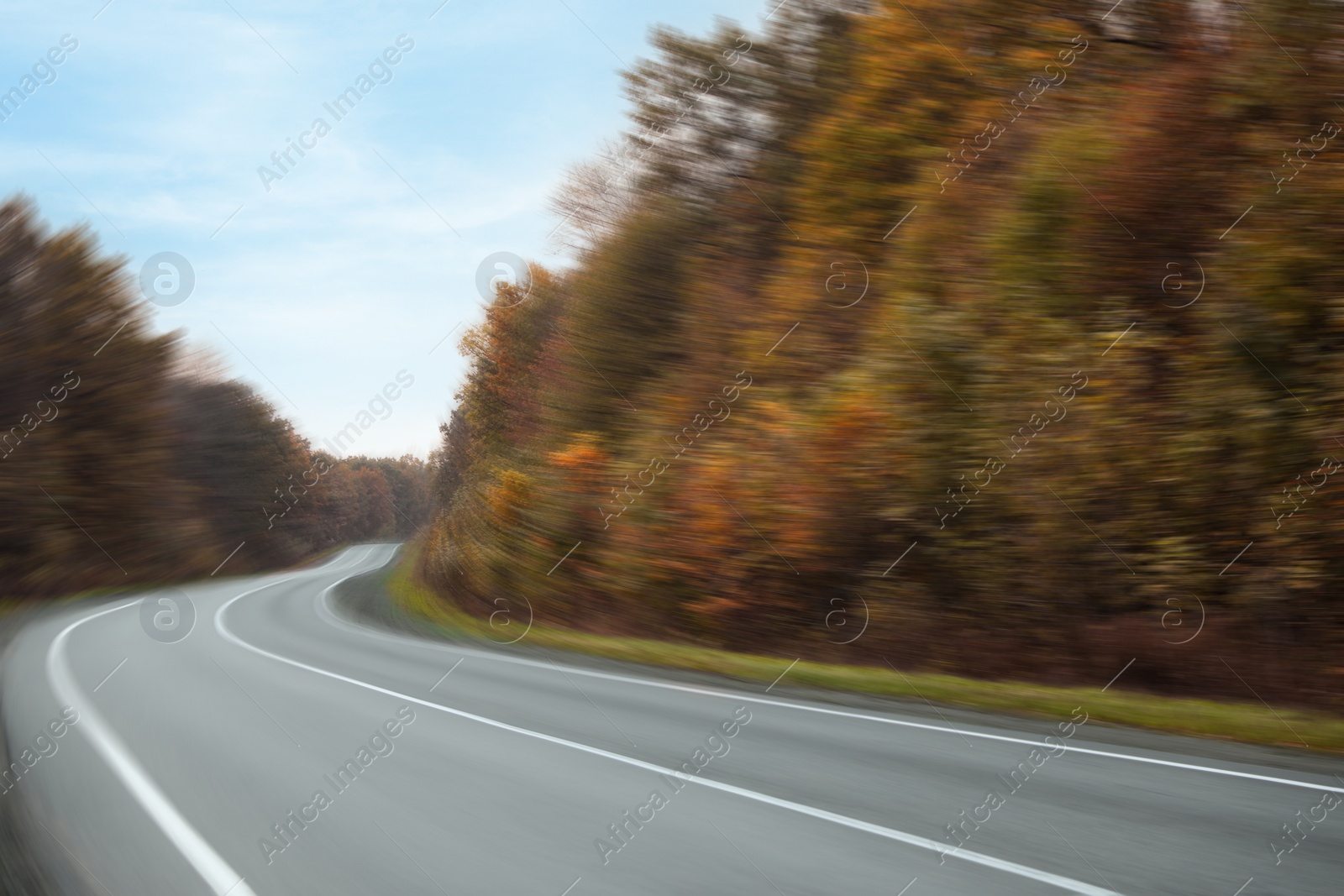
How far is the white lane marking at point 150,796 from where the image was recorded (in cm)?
489

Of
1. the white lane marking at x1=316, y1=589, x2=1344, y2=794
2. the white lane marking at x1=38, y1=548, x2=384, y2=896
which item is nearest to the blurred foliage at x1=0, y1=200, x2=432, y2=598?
the white lane marking at x1=316, y1=589, x2=1344, y2=794

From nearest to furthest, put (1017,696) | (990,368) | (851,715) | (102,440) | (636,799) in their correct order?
(636,799)
(851,715)
(1017,696)
(990,368)
(102,440)

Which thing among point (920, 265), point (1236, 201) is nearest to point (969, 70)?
point (920, 265)

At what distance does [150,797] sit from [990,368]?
1095 centimetres

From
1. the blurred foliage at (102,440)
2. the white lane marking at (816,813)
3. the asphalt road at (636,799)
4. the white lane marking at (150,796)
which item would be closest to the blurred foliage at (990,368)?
the asphalt road at (636,799)

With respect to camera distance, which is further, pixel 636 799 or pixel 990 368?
pixel 990 368

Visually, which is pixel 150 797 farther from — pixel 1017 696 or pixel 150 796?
pixel 1017 696

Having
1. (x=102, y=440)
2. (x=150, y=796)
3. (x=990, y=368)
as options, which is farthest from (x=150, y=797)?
(x=102, y=440)

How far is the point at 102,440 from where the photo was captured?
36.2m

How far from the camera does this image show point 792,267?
18797mm

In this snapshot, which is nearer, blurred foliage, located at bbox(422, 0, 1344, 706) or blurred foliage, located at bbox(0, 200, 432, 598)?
blurred foliage, located at bbox(422, 0, 1344, 706)

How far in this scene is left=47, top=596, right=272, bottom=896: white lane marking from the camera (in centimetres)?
490

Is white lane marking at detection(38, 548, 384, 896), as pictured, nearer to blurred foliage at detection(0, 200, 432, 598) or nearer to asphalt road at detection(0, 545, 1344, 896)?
asphalt road at detection(0, 545, 1344, 896)

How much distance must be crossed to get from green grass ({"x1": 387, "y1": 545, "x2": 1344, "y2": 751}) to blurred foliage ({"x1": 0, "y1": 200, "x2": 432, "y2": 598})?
79.6ft
